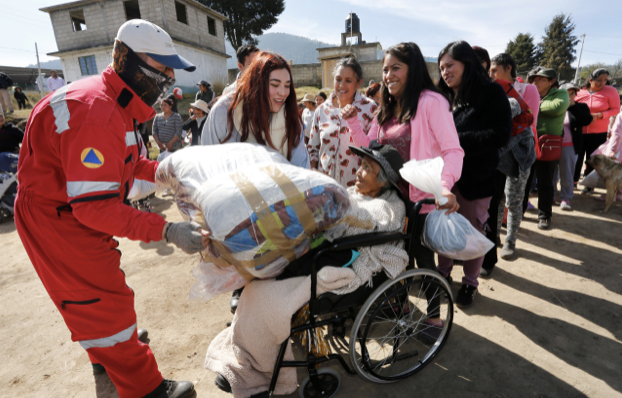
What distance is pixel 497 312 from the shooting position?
2744 millimetres

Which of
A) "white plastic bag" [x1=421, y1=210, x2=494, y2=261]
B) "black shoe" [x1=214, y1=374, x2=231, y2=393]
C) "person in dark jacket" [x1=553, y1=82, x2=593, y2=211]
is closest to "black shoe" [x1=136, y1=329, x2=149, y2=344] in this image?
"black shoe" [x1=214, y1=374, x2=231, y2=393]

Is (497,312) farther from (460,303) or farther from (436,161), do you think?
(436,161)

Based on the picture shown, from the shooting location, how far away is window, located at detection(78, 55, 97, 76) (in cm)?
1995

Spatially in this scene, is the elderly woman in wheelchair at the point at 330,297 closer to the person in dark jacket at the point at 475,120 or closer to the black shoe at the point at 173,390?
the black shoe at the point at 173,390

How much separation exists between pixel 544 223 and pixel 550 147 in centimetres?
108

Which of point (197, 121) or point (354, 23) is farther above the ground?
point (354, 23)

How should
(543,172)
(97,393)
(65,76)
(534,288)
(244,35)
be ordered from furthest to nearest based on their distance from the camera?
1. (244,35)
2. (65,76)
3. (543,172)
4. (534,288)
5. (97,393)

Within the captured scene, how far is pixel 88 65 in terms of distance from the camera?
65.9 feet

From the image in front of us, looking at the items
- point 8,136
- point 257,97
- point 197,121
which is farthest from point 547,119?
point 8,136

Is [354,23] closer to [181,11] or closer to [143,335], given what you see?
[181,11]

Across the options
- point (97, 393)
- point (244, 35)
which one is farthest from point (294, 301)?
point (244, 35)

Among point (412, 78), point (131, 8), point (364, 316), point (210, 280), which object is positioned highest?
point (131, 8)

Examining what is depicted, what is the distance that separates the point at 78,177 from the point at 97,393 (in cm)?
171

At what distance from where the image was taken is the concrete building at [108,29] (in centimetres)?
1906
